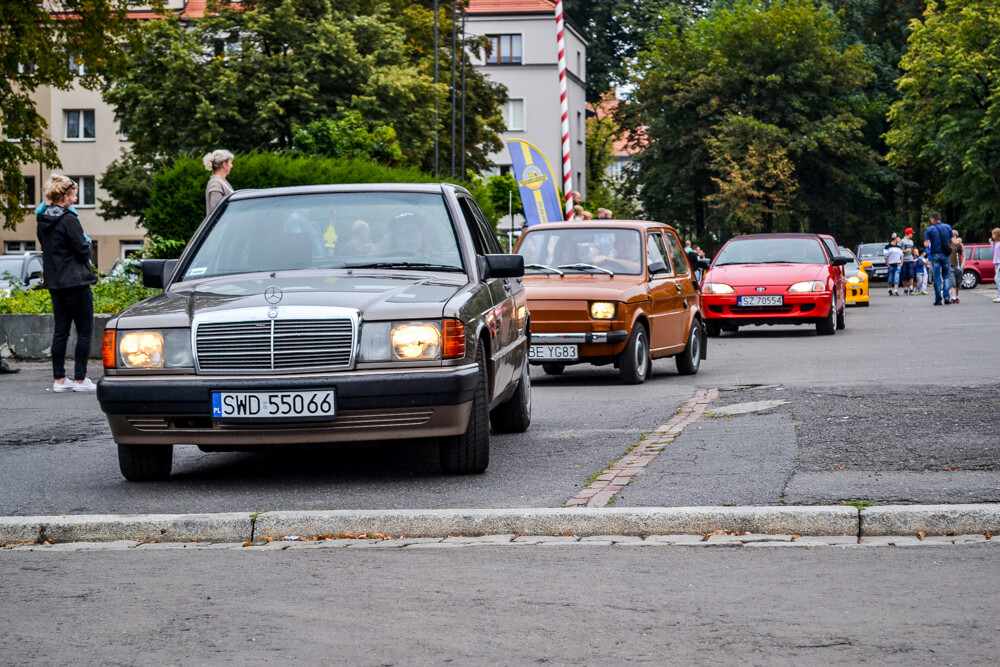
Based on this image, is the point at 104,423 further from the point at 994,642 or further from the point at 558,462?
the point at 994,642

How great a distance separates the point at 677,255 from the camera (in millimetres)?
16156

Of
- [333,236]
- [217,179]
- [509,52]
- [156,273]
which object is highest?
[509,52]

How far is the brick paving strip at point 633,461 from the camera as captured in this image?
706 centimetres

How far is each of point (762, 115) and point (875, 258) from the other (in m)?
8.32

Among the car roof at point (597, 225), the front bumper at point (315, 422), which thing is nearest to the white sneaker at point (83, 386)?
the car roof at point (597, 225)

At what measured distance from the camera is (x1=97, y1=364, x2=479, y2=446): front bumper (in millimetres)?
7379

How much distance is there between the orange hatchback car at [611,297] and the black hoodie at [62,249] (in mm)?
4227

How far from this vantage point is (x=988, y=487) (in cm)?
695

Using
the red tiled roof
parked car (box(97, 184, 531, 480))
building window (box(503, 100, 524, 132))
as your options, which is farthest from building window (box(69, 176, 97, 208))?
parked car (box(97, 184, 531, 480))

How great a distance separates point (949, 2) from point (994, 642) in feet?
201

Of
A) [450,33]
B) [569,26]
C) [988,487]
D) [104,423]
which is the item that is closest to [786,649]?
[988,487]

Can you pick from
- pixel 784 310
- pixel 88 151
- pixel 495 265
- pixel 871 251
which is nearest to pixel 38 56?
pixel 784 310

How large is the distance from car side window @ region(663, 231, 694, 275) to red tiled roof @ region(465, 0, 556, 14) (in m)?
63.4

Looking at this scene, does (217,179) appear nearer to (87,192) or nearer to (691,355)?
(691,355)
